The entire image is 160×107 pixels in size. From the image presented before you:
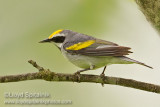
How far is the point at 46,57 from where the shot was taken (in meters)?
2.78

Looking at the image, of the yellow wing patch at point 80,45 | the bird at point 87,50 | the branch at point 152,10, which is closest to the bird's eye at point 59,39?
the bird at point 87,50

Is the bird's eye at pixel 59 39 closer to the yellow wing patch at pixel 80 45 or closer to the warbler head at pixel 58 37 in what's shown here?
the warbler head at pixel 58 37

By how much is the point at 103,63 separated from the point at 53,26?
564 millimetres

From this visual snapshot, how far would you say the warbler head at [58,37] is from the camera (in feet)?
8.79

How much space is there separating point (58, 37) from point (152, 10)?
1.19 metres

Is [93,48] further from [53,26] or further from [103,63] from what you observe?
[53,26]

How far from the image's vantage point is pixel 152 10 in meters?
1.83

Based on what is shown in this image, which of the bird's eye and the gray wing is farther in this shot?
the bird's eye

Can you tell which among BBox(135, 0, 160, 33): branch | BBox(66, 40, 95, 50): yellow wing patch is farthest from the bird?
BBox(135, 0, 160, 33): branch

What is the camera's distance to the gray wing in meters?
2.20

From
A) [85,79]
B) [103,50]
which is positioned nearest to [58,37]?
[103,50]

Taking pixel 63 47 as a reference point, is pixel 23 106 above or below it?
below

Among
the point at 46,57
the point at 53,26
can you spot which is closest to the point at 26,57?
the point at 46,57

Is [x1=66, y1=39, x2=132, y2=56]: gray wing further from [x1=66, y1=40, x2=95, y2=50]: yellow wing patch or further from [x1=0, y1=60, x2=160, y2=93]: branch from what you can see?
[x1=0, y1=60, x2=160, y2=93]: branch
